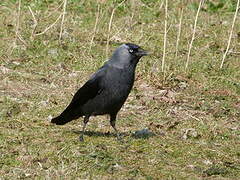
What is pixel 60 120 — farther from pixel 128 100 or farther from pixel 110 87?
pixel 128 100

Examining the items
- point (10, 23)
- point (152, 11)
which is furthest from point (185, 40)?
point (10, 23)

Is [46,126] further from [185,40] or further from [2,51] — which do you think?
[185,40]

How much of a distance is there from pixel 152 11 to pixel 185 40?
5.86 ft

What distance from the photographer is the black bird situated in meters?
6.55

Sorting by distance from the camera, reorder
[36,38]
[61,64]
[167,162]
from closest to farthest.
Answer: [167,162], [61,64], [36,38]

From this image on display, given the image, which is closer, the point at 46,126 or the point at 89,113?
the point at 89,113

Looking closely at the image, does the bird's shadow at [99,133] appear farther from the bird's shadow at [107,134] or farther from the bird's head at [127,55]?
the bird's head at [127,55]

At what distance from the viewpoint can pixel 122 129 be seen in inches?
292

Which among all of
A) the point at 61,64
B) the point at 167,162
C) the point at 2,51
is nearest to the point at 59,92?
the point at 61,64

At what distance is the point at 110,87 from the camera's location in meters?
6.55

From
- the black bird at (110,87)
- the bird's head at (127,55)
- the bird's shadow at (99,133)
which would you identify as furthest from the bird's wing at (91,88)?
the bird's shadow at (99,133)

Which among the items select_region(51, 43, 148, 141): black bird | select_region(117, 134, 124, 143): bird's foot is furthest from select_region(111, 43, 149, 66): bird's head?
select_region(117, 134, 124, 143): bird's foot

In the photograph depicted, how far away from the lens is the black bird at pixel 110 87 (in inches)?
258

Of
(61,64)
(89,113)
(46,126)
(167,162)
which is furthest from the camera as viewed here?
(61,64)
